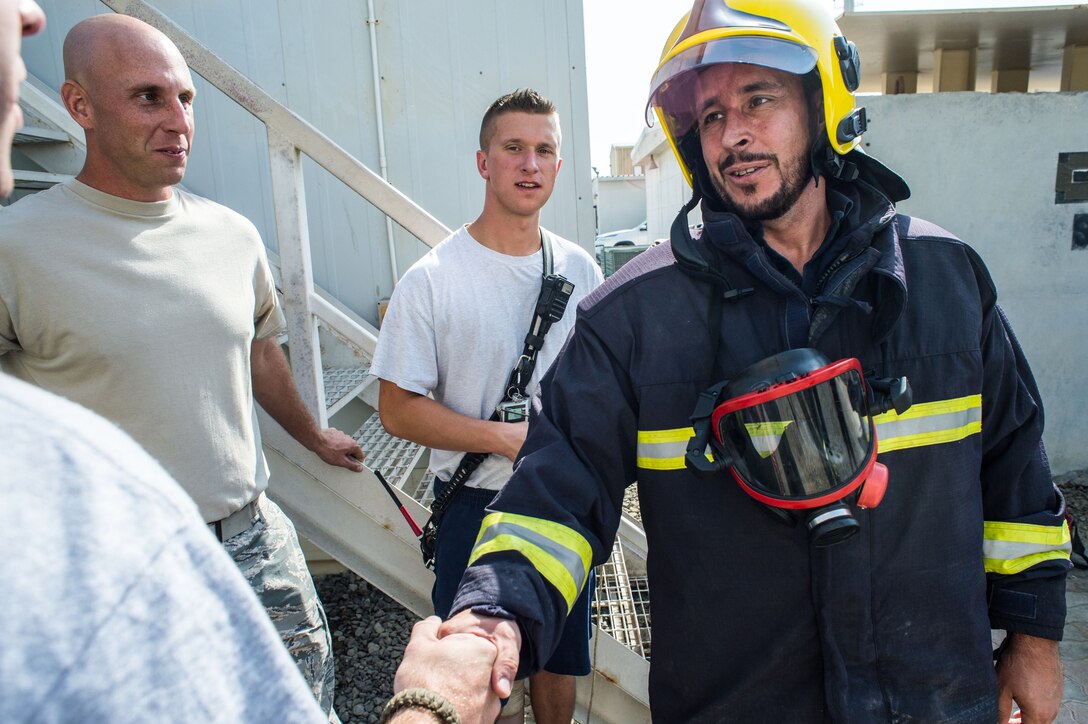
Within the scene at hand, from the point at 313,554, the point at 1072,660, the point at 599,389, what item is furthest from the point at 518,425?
the point at 1072,660

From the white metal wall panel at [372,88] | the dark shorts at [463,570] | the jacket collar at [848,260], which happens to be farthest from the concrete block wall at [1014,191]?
the dark shorts at [463,570]

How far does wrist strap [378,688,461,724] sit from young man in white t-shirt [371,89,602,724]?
1.24 meters

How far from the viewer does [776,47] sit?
169 centimetres

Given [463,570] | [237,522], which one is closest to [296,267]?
[237,522]

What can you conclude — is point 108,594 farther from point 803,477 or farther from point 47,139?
point 47,139

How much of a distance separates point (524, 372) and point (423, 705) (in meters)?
1.43

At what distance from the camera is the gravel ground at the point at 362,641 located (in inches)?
136

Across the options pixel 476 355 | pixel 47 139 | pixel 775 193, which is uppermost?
pixel 47 139

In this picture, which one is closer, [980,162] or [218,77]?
[218,77]

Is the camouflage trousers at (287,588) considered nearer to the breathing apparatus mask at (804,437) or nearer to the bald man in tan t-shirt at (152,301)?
the bald man in tan t-shirt at (152,301)

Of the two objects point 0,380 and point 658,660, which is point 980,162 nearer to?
point 658,660

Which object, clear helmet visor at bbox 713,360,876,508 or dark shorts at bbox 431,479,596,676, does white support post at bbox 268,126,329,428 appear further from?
clear helmet visor at bbox 713,360,876,508

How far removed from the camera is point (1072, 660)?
3.76 meters

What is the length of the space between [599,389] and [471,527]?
1.01 m
